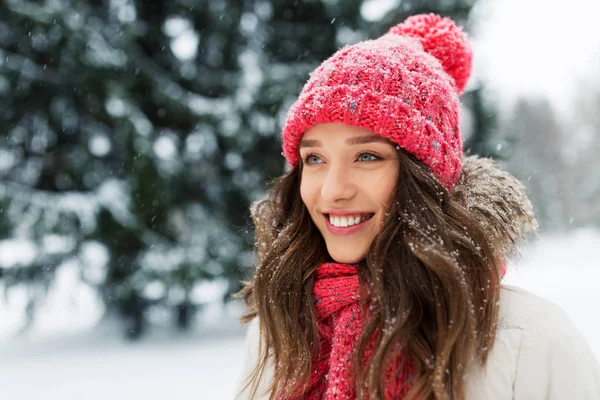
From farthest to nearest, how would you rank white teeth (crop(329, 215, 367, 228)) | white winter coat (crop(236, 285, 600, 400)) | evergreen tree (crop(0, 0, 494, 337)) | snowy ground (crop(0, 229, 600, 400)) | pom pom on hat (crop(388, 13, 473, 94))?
evergreen tree (crop(0, 0, 494, 337)), snowy ground (crop(0, 229, 600, 400)), pom pom on hat (crop(388, 13, 473, 94)), white teeth (crop(329, 215, 367, 228)), white winter coat (crop(236, 285, 600, 400))

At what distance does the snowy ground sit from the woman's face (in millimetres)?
2505

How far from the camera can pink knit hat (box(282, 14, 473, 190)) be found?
4.82 ft

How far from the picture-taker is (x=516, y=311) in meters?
1.42

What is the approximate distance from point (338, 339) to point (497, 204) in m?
0.63

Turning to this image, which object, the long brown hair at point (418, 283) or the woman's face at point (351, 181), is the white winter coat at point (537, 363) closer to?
the long brown hair at point (418, 283)

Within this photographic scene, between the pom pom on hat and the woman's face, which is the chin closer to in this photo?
the woman's face

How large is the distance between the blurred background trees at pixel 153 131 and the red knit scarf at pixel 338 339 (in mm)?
2930

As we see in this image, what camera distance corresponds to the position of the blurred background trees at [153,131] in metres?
4.48

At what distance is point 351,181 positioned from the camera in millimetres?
1525

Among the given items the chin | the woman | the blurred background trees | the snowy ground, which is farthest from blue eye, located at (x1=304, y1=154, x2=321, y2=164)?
the blurred background trees

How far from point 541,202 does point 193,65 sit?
10.5m

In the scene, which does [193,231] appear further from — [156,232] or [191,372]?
[191,372]

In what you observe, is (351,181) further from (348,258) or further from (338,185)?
(348,258)

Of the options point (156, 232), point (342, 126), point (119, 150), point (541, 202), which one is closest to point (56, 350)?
point (156, 232)
